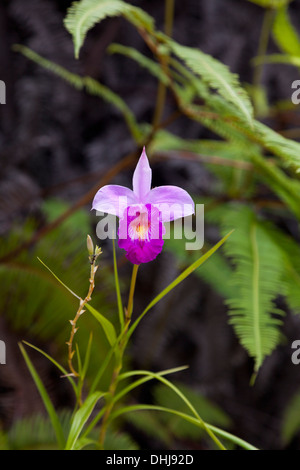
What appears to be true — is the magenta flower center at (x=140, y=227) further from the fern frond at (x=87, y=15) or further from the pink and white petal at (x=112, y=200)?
the fern frond at (x=87, y=15)

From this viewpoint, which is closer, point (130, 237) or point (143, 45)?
point (130, 237)

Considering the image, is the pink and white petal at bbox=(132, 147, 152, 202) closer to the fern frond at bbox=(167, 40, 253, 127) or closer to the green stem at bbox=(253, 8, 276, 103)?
the fern frond at bbox=(167, 40, 253, 127)

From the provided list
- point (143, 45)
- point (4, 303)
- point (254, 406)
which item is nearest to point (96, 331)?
point (4, 303)

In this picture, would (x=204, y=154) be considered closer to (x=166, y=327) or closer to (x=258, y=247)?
(x=258, y=247)

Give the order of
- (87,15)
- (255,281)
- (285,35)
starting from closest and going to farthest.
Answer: (87,15) < (255,281) < (285,35)

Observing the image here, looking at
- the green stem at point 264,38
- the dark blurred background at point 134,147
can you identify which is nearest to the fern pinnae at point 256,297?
the green stem at point 264,38

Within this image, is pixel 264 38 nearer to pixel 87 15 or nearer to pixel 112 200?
pixel 87 15

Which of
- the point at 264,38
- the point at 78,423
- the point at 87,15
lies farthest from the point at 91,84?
the point at 78,423
